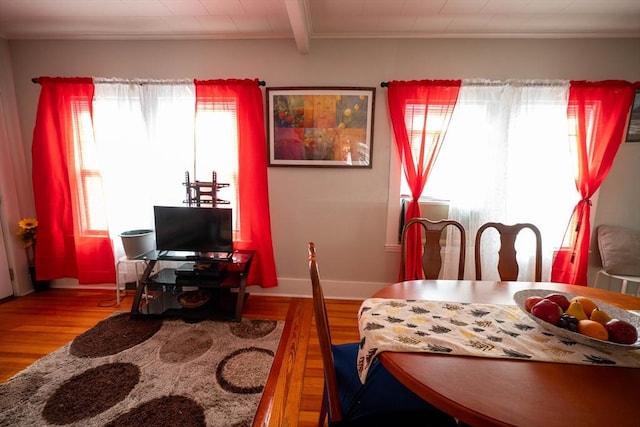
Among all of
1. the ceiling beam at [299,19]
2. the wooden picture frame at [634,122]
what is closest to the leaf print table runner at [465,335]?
the ceiling beam at [299,19]

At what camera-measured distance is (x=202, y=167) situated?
2486mm

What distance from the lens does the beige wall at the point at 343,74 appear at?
2.31 metres

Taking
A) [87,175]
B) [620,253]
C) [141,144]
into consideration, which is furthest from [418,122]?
[87,175]

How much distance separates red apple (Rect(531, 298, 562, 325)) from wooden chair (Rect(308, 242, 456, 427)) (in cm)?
49

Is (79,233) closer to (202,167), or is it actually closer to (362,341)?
(202,167)

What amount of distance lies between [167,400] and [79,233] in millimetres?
2080

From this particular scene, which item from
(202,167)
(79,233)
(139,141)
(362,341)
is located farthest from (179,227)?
(362,341)

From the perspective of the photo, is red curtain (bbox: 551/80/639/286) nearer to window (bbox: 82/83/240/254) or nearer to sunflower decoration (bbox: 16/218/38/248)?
window (bbox: 82/83/240/254)

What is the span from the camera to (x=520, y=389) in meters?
0.72

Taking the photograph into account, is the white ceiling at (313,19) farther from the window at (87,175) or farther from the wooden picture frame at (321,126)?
the window at (87,175)

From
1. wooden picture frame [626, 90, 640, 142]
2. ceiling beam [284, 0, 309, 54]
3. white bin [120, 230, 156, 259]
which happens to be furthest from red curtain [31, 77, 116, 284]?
wooden picture frame [626, 90, 640, 142]

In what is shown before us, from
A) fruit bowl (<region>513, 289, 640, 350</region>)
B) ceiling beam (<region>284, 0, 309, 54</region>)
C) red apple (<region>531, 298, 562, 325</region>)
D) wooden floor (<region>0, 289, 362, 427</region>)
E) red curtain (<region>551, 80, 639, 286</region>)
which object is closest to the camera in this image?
fruit bowl (<region>513, 289, 640, 350</region>)

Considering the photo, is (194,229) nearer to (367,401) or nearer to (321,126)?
(321,126)

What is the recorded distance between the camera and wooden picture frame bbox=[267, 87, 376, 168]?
7.87ft
